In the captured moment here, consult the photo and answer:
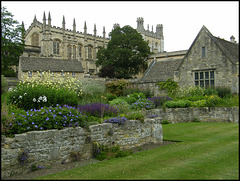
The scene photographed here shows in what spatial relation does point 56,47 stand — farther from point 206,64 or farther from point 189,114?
point 189,114

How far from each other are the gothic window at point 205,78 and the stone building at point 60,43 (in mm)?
33051

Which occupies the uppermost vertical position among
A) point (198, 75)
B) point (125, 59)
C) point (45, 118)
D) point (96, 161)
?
point (125, 59)

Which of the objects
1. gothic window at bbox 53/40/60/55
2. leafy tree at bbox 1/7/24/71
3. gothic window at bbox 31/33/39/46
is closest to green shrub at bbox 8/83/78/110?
leafy tree at bbox 1/7/24/71

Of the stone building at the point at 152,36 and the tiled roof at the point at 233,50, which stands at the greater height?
the stone building at the point at 152,36

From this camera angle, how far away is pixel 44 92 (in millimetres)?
10469

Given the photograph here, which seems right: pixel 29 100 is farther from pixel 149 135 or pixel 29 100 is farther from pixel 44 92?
pixel 149 135

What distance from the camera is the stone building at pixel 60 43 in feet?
195

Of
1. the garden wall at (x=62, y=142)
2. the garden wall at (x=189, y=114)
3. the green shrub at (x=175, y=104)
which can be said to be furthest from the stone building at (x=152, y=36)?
the garden wall at (x=62, y=142)

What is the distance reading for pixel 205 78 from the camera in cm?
2362

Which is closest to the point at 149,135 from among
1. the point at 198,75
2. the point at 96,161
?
the point at 96,161

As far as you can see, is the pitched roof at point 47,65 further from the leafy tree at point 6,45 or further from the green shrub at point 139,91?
the leafy tree at point 6,45

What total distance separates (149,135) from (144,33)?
82261 millimetres

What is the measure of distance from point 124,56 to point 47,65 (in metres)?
15.1

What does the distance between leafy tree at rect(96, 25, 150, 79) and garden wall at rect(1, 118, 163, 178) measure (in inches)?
1430
